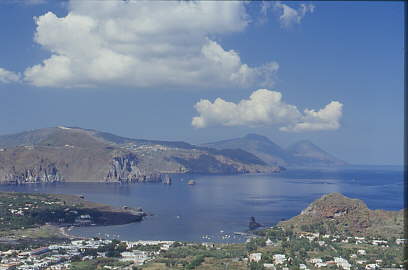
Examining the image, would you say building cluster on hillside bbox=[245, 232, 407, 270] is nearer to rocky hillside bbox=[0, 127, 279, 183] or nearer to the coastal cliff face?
the coastal cliff face

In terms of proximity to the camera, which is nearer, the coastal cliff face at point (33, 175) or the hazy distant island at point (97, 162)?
the coastal cliff face at point (33, 175)

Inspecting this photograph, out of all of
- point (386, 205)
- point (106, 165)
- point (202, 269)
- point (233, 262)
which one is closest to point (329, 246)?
point (233, 262)

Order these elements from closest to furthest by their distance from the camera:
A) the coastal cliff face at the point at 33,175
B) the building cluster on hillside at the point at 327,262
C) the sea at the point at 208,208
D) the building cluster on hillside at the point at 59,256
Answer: the building cluster on hillside at the point at 327,262, the building cluster on hillside at the point at 59,256, the sea at the point at 208,208, the coastal cliff face at the point at 33,175

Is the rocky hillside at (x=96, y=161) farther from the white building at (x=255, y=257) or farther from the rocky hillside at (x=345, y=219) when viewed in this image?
the white building at (x=255, y=257)

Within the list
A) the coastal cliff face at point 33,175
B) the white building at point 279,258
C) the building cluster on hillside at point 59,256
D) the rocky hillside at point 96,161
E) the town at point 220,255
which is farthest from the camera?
the rocky hillside at point 96,161

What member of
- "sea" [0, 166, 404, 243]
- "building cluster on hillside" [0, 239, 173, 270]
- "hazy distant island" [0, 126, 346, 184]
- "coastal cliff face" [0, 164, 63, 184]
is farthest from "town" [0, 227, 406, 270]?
Result: "hazy distant island" [0, 126, 346, 184]

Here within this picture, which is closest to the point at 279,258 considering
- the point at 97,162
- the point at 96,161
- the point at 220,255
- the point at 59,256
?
the point at 220,255

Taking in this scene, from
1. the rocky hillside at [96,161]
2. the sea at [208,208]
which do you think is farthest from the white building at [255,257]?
the rocky hillside at [96,161]
